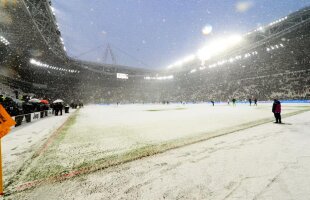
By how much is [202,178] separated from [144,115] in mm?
13995

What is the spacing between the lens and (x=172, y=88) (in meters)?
76.6

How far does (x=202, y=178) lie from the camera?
3.39m

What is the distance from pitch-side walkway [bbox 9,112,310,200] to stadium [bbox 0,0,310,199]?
3 cm

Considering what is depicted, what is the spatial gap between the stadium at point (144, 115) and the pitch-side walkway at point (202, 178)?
1.1 inches

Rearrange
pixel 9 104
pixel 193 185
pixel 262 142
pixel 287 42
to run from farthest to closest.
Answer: pixel 287 42 → pixel 9 104 → pixel 262 142 → pixel 193 185

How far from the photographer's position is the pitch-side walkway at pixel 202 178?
2.87 metres

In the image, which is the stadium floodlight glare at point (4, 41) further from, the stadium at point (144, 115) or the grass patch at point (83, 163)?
the grass patch at point (83, 163)

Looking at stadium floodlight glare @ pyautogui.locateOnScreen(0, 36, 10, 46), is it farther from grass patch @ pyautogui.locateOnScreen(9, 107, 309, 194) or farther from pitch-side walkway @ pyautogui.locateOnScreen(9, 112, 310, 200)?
pitch-side walkway @ pyautogui.locateOnScreen(9, 112, 310, 200)

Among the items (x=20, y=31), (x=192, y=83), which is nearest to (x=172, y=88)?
(x=192, y=83)

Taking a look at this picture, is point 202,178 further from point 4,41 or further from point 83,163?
point 4,41

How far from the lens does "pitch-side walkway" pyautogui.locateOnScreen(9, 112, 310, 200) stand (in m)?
2.87

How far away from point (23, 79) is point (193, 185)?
50.7 meters

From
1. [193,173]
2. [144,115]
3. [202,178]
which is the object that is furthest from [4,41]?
[202,178]

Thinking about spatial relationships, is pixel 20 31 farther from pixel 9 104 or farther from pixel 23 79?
pixel 23 79
